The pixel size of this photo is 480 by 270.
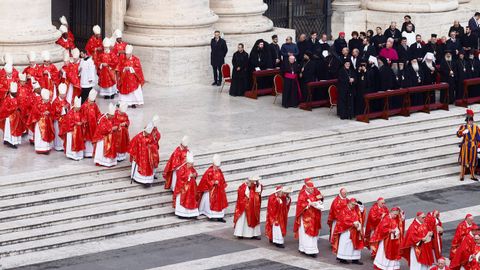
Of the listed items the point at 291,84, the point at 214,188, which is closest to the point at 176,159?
the point at 214,188

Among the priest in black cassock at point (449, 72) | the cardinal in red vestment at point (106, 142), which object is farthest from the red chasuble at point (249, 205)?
the priest in black cassock at point (449, 72)

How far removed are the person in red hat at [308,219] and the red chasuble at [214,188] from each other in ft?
6.23

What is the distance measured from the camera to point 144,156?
28.5 m

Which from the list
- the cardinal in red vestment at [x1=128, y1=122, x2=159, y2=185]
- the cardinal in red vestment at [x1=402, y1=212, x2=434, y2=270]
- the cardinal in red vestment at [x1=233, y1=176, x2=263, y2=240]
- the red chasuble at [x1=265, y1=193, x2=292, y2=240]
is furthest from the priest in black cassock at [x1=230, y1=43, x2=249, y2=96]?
the cardinal in red vestment at [x1=402, y1=212, x2=434, y2=270]

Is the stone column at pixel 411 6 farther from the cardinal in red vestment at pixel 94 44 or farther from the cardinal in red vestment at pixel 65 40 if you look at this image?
the cardinal in red vestment at pixel 65 40

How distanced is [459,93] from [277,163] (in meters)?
6.57

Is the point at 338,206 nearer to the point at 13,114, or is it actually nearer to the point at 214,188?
the point at 214,188

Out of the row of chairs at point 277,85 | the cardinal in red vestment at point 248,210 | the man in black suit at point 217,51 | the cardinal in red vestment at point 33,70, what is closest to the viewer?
the cardinal in red vestment at point 248,210

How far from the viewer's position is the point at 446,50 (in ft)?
118

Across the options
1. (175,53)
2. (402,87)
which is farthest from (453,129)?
(175,53)

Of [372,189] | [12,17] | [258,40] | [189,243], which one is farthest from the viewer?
[258,40]

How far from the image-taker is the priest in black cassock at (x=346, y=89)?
3316 centimetres

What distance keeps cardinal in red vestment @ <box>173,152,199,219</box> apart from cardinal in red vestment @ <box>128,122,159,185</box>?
83cm

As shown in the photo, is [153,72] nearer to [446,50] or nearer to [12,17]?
[12,17]
